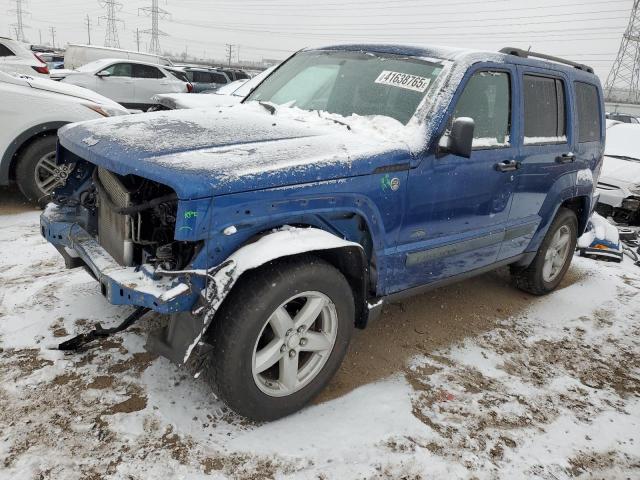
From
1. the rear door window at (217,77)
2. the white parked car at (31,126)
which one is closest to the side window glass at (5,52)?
the white parked car at (31,126)

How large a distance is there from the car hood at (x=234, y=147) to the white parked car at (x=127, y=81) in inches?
454

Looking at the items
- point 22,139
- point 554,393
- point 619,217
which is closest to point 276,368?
point 554,393

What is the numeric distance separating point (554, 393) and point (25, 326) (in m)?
3.37

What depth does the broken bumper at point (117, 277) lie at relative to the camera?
7.00 feet

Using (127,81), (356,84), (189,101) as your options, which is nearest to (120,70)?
(127,81)

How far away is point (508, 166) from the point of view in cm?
344

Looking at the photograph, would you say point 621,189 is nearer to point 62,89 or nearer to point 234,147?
point 234,147

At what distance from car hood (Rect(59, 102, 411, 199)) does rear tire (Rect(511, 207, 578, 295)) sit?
7.47 feet

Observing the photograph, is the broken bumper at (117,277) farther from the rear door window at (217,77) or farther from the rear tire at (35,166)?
the rear door window at (217,77)

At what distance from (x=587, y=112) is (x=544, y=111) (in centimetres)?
88

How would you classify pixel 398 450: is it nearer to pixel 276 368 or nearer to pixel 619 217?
pixel 276 368

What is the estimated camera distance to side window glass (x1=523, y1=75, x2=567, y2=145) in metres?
3.68

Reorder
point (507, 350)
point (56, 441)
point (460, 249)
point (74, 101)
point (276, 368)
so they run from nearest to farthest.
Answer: point (56, 441)
point (276, 368)
point (460, 249)
point (507, 350)
point (74, 101)

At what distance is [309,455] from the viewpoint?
2.37 meters
